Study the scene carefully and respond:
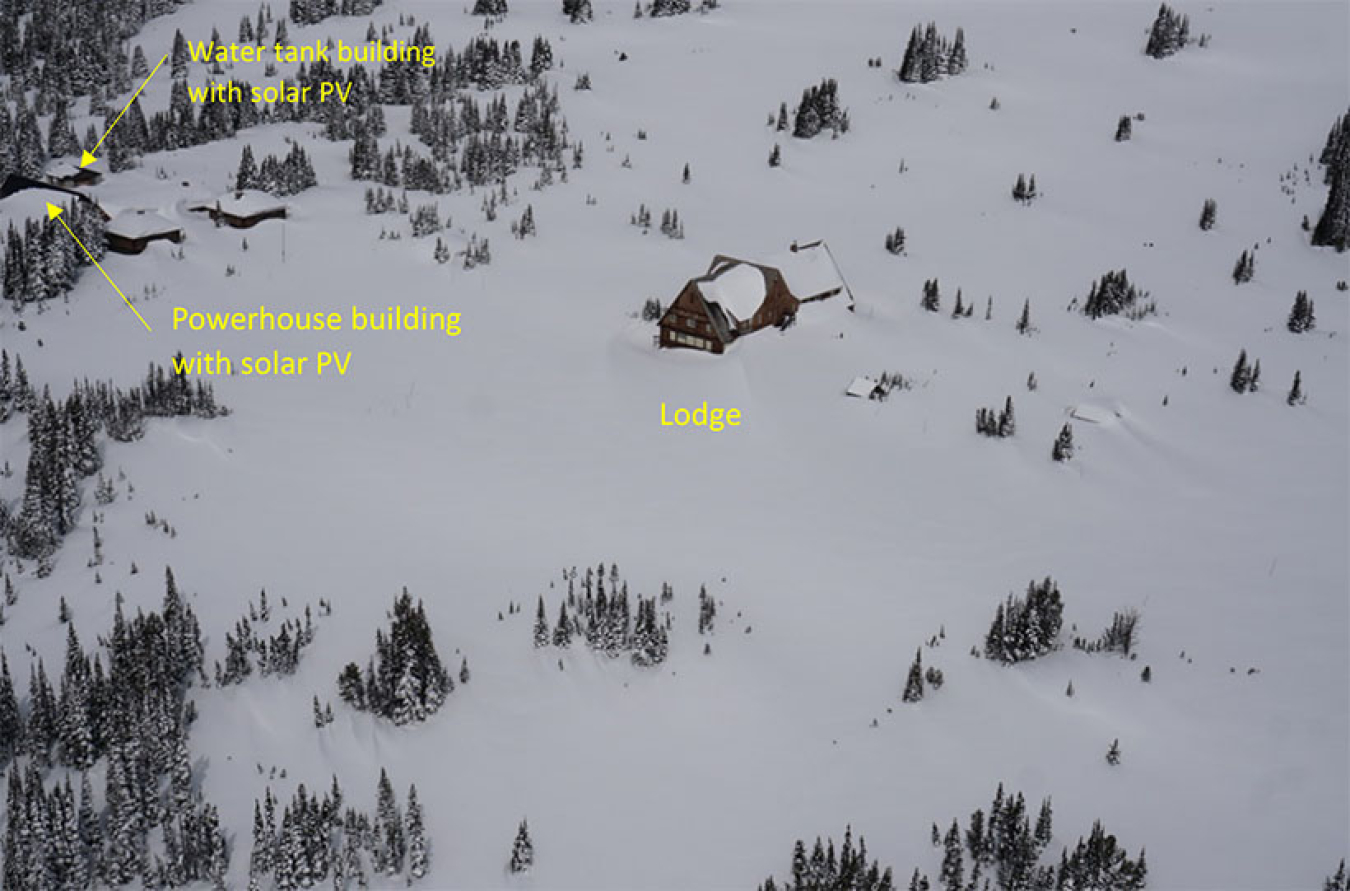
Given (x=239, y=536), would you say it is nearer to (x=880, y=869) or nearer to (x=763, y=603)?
(x=763, y=603)

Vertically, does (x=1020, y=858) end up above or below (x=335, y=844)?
above

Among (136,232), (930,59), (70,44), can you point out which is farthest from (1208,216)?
(70,44)

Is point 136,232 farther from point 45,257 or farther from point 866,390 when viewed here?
point 866,390

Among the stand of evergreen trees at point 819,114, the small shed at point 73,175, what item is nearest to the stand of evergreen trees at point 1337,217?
the stand of evergreen trees at point 819,114

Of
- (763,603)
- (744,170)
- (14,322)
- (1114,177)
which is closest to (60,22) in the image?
(14,322)

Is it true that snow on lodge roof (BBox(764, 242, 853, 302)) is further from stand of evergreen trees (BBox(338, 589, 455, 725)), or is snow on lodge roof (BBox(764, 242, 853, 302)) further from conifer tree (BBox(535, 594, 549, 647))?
stand of evergreen trees (BBox(338, 589, 455, 725))
